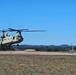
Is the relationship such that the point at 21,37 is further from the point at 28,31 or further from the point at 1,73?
the point at 1,73

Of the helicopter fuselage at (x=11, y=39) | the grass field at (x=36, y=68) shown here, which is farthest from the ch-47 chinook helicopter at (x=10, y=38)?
the grass field at (x=36, y=68)

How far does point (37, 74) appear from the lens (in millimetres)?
19719

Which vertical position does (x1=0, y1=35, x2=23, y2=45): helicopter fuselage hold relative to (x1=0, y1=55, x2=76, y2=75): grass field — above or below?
above

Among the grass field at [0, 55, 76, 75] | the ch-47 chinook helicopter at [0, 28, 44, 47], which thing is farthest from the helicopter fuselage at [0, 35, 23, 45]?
the grass field at [0, 55, 76, 75]

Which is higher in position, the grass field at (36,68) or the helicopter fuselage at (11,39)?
the helicopter fuselage at (11,39)

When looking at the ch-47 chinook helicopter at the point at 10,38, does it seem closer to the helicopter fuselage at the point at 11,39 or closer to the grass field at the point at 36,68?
the helicopter fuselage at the point at 11,39

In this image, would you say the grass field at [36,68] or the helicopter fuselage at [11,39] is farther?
the helicopter fuselage at [11,39]

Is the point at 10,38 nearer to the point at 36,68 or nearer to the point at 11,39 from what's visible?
the point at 11,39

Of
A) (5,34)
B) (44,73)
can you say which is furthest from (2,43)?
(44,73)

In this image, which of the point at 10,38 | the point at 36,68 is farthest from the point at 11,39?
the point at 36,68

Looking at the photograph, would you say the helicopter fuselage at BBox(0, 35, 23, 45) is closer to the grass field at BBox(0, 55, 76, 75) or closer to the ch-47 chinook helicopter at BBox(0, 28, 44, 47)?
the ch-47 chinook helicopter at BBox(0, 28, 44, 47)

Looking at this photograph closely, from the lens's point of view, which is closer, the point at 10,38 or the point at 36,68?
the point at 36,68

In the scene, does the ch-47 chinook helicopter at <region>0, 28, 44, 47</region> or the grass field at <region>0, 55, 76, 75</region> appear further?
the ch-47 chinook helicopter at <region>0, 28, 44, 47</region>

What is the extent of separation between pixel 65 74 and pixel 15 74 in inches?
117
